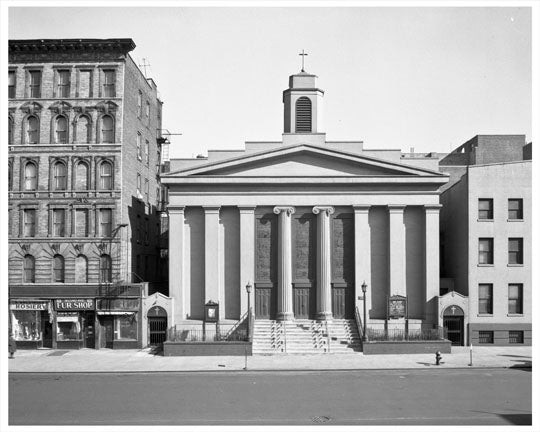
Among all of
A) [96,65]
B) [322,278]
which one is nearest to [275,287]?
Result: [322,278]

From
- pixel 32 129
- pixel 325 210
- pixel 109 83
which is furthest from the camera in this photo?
pixel 109 83

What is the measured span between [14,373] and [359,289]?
71.1 feet

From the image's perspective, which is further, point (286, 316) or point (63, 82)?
point (63, 82)

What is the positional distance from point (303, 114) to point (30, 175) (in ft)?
66.4

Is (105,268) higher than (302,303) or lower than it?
higher

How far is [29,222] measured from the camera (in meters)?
38.7

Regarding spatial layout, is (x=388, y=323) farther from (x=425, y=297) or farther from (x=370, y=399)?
(x=370, y=399)

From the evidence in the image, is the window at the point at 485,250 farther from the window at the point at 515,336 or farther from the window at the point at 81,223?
the window at the point at 81,223

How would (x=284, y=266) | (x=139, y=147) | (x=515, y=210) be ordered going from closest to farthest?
(x=515, y=210), (x=284, y=266), (x=139, y=147)

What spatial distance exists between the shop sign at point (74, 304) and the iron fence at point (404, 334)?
18567 mm

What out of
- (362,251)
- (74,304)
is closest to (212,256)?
(74,304)

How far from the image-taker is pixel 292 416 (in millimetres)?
19281

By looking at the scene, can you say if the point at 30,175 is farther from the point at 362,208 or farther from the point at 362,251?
the point at 362,251

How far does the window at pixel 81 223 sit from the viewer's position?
38656 mm
